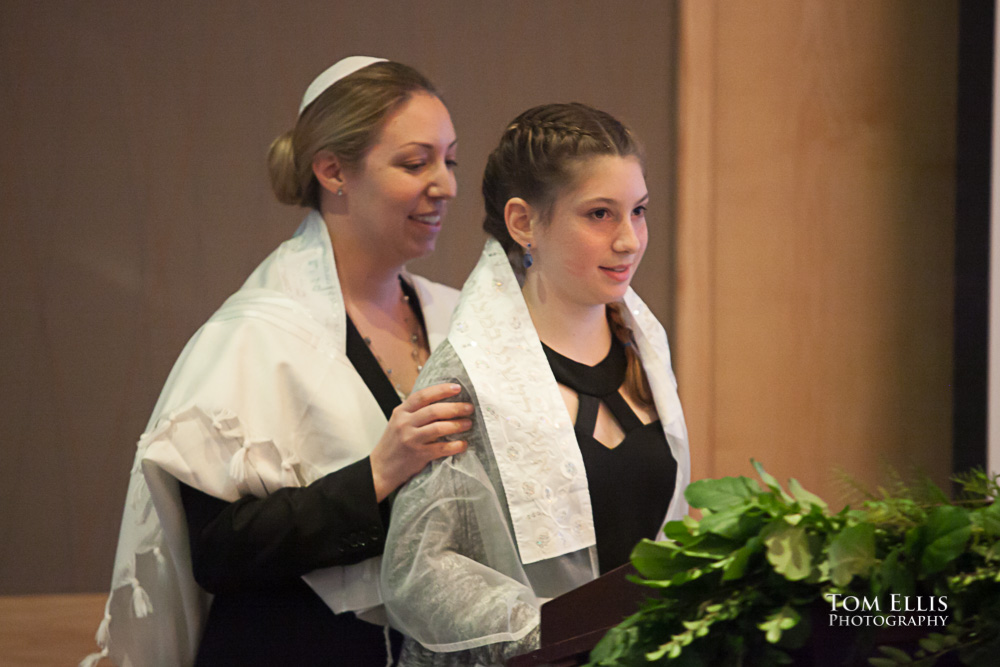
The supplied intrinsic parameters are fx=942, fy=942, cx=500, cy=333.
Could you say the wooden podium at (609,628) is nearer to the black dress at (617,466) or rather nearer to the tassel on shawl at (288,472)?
the black dress at (617,466)

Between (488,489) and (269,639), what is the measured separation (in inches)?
21.4

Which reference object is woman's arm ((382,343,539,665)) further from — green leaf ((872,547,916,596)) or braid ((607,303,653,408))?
green leaf ((872,547,916,596))

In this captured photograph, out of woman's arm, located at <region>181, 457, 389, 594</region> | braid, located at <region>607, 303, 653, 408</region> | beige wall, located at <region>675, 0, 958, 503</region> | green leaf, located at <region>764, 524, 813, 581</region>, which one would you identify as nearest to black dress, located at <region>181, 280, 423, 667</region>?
woman's arm, located at <region>181, 457, 389, 594</region>

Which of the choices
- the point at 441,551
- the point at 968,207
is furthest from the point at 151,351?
the point at 968,207

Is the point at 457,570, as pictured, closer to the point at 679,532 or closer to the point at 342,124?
the point at 679,532

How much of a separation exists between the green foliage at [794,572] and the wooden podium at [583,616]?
86 mm

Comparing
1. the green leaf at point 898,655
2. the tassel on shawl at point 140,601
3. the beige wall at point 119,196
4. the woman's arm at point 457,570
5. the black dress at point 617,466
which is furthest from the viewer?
the beige wall at point 119,196

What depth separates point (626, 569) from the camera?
949mm

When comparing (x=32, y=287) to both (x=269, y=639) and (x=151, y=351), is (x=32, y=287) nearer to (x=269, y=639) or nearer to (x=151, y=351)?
(x=151, y=351)

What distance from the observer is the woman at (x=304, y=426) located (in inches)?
57.2

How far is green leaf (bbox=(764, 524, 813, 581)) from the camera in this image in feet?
2.35

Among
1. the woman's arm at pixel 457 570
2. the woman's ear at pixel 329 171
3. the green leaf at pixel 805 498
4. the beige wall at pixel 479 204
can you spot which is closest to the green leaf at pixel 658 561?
the green leaf at pixel 805 498

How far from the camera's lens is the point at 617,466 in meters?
1.32

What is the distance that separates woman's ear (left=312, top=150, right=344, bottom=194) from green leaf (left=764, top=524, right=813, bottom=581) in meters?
1.15
